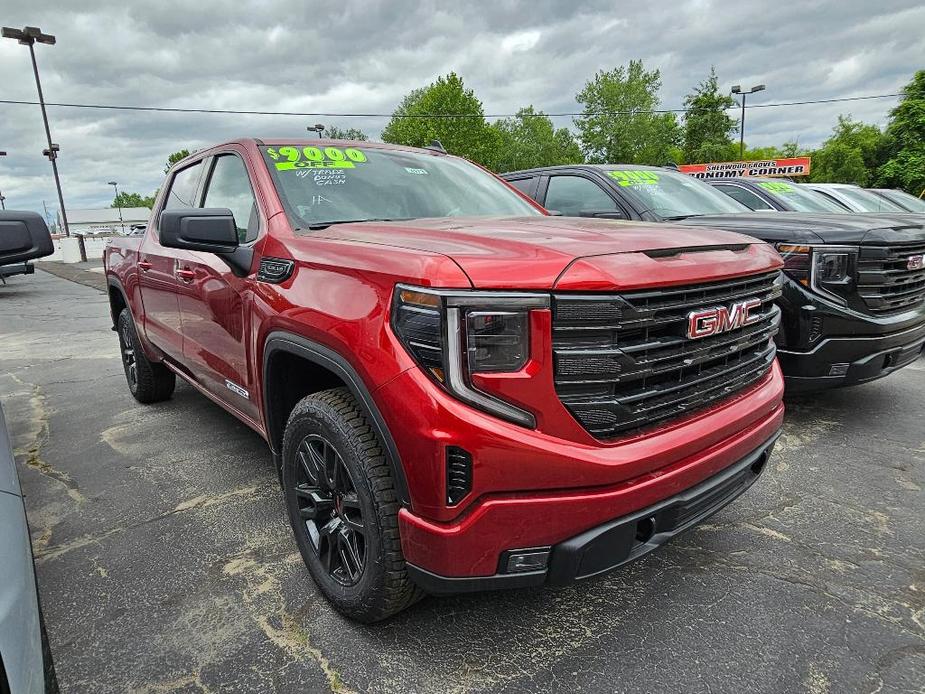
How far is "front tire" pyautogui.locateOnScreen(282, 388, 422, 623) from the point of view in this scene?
185cm

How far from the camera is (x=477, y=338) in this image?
5.36ft

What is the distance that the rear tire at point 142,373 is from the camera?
477 cm

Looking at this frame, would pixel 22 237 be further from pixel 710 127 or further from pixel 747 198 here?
pixel 710 127

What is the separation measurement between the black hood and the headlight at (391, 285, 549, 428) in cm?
302

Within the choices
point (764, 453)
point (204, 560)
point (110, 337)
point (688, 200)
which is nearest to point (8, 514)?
point (204, 560)

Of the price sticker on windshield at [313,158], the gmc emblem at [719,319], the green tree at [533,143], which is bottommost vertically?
the gmc emblem at [719,319]

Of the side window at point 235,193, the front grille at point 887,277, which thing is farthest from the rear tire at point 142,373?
the front grille at point 887,277

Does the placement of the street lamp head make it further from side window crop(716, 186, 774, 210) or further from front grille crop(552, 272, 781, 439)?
front grille crop(552, 272, 781, 439)

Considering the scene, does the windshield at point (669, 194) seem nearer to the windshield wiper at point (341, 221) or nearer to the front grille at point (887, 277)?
the front grille at point (887, 277)

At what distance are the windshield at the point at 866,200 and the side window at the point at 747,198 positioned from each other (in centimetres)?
267

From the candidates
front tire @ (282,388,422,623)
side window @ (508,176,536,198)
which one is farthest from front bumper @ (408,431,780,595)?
side window @ (508,176,536,198)

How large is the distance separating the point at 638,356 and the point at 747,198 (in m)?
6.95

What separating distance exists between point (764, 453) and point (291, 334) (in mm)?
1847

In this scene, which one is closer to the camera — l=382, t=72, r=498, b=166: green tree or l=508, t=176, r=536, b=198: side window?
l=508, t=176, r=536, b=198: side window
